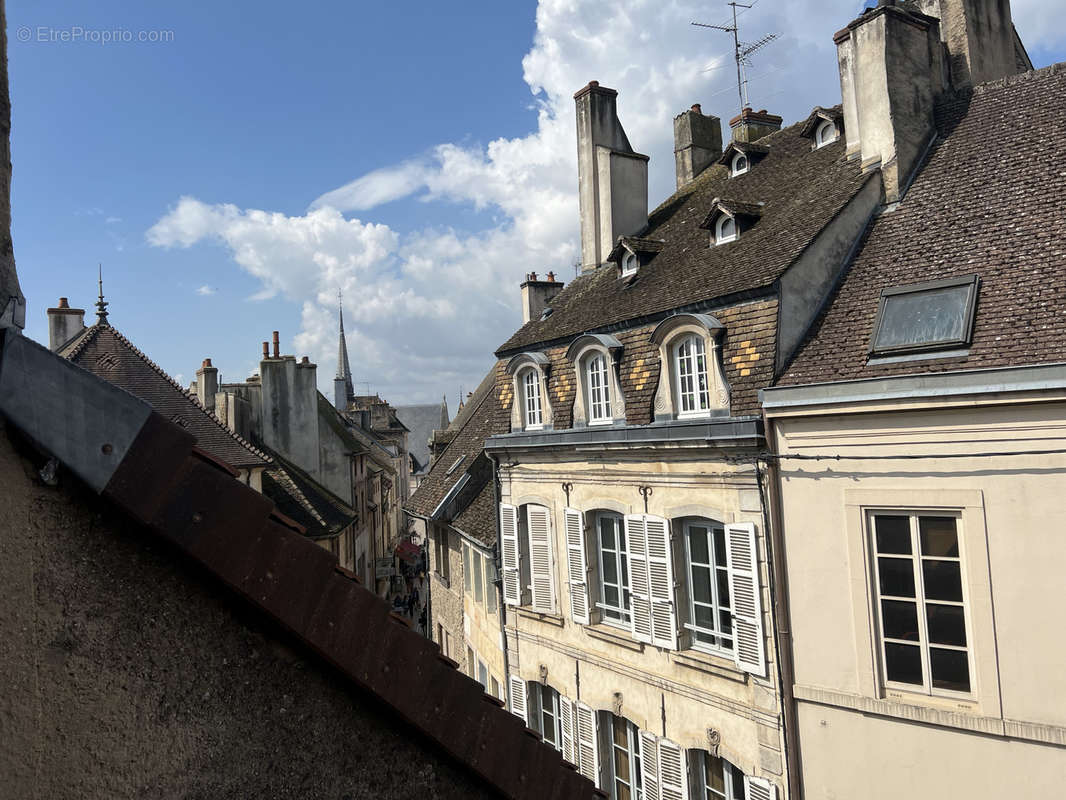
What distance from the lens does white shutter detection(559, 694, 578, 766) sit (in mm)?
13992

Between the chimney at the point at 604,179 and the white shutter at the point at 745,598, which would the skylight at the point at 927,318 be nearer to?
the white shutter at the point at 745,598

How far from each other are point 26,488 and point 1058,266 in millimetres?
10277

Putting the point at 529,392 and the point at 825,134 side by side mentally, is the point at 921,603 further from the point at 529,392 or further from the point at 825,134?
the point at 825,134

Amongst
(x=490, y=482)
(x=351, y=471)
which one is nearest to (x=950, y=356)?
(x=490, y=482)

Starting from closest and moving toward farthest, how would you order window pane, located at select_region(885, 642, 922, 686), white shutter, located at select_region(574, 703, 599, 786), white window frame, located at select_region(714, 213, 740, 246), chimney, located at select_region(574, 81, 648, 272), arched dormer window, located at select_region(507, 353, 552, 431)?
window pane, located at select_region(885, 642, 922, 686)
white window frame, located at select_region(714, 213, 740, 246)
white shutter, located at select_region(574, 703, 599, 786)
arched dormer window, located at select_region(507, 353, 552, 431)
chimney, located at select_region(574, 81, 648, 272)

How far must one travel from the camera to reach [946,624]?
8.60 metres

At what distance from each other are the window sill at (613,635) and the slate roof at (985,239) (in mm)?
5151

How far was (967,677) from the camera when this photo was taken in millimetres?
8492

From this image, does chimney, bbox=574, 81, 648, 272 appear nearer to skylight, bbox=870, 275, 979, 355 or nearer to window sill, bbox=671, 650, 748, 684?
skylight, bbox=870, 275, 979, 355

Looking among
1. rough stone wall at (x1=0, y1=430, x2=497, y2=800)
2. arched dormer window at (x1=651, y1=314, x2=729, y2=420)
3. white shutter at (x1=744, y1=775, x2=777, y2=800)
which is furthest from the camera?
arched dormer window at (x1=651, y1=314, x2=729, y2=420)

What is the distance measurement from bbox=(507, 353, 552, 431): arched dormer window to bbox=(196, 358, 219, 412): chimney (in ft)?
56.5

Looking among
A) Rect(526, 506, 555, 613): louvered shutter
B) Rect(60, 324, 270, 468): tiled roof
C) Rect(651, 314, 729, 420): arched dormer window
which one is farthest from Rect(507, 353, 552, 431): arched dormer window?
Rect(60, 324, 270, 468): tiled roof

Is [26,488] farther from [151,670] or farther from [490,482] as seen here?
[490,482]

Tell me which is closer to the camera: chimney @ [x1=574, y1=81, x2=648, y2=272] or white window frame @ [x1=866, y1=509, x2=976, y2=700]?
white window frame @ [x1=866, y1=509, x2=976, y2=700]
